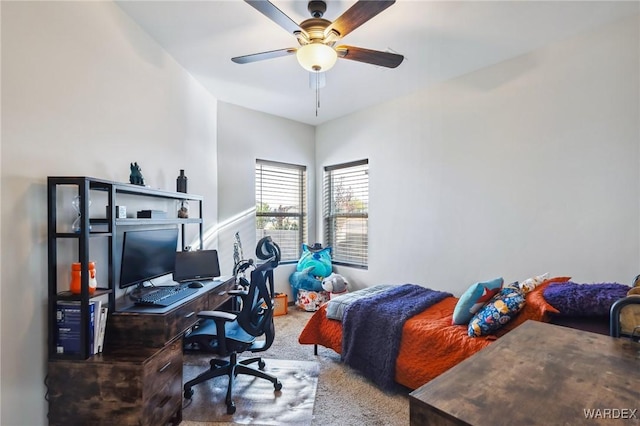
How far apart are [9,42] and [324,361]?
302cm

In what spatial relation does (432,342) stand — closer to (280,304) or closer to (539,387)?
(539,387)

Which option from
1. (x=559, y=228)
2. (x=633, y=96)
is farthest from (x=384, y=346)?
(x=633, y=96)

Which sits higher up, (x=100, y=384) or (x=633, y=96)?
(x=633, y=96)

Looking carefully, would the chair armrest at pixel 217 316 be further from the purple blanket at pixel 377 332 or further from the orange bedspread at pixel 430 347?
the orange bedspread at pixel 430 347

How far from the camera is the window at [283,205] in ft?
14.9

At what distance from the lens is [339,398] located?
229 cm

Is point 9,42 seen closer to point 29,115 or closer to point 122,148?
point 29,115

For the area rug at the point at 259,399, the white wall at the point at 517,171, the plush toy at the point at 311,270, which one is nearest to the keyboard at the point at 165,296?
the area rug at the point at 259,399

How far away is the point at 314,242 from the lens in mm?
4980

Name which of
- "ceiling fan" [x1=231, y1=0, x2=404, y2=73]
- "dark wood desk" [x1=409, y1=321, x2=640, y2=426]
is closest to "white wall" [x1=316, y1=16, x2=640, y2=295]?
"ceiling fan" [x1=231, y1=0, x2=404, y2=73]

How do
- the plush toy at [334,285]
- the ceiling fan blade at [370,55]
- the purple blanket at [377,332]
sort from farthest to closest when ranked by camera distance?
the plush toy at [334,285]
the purple blanket at [377,332]
the ceiling fan blade at [370,55]

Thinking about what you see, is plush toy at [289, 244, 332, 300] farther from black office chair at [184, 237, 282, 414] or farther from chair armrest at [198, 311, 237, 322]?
chair armrest at [198, 311, 237, 322]

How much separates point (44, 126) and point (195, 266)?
1617mm

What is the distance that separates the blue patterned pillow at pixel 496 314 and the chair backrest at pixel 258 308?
1.44m
